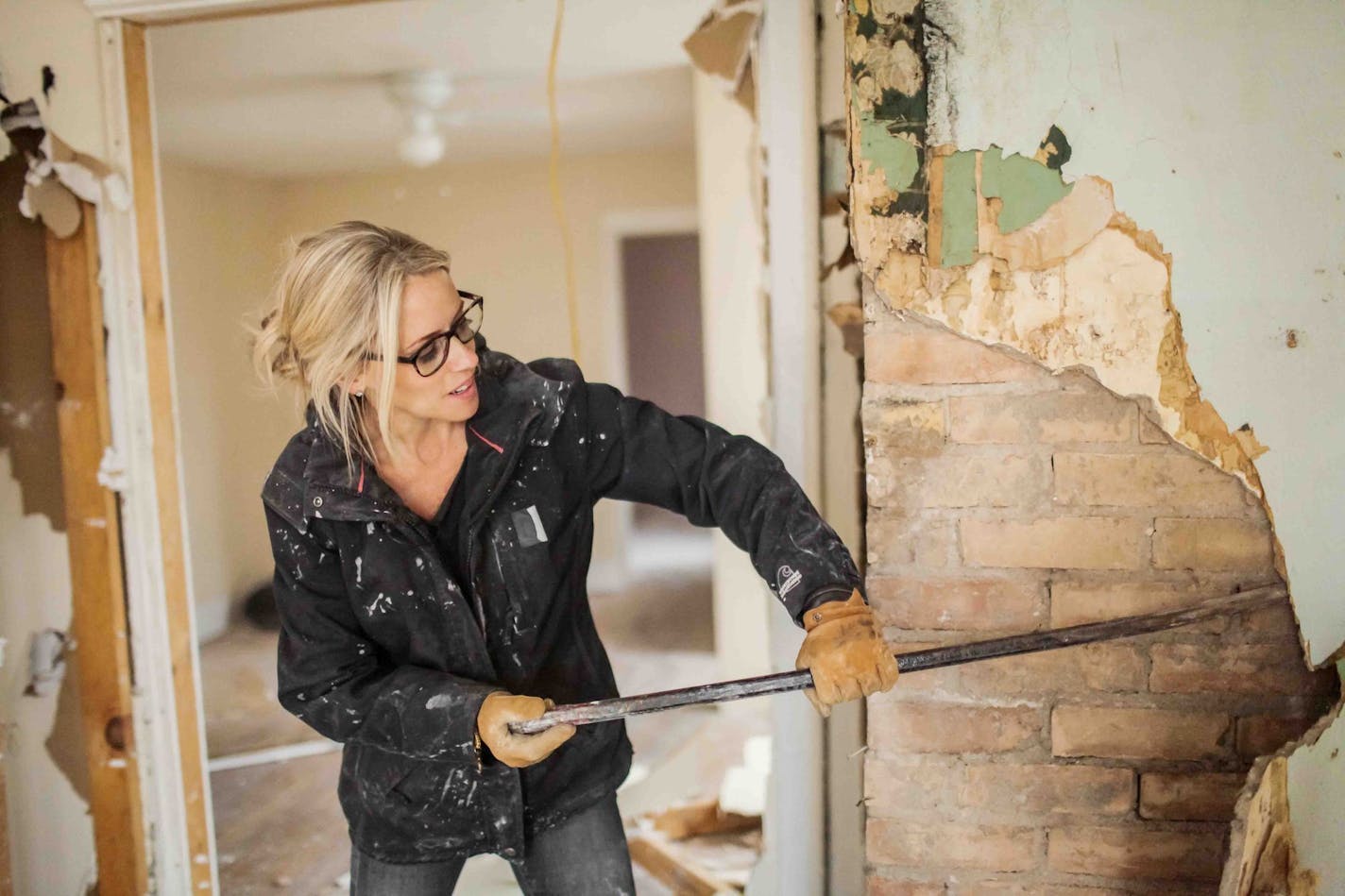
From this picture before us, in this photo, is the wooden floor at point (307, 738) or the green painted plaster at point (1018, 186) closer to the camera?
the green painted plaster at point (1018, 186)

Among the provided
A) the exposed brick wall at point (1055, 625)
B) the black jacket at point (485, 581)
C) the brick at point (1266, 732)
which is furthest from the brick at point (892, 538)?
the brick at point (1266, 732)

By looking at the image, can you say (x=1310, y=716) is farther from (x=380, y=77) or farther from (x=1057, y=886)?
(x=380, y=77)

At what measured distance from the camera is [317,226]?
3.40 m

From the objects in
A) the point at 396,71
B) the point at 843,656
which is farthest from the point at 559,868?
the point at 396,71

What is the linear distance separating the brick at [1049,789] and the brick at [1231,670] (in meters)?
0.15

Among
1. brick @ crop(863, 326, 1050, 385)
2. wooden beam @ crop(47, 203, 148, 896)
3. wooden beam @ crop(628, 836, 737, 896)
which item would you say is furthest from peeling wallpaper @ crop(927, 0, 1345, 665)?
wooden beam @ crop(47, 203, 148, 896)

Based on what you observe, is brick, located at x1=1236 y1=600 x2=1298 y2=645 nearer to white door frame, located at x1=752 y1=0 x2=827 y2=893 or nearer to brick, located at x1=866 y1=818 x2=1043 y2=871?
brick, located at x1=866 y1=818 x2=1043 y2=871

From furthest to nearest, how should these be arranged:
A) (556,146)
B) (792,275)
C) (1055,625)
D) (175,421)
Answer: (556,146) → (175,421) → (792,275) → (1055,625)

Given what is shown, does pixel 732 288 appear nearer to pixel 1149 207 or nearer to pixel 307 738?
pixel 307 738

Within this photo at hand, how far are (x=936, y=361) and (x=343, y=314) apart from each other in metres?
0.76

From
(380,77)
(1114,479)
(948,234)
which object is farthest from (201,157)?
(1114,479)

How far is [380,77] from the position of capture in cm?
306

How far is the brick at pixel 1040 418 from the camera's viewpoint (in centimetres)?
127

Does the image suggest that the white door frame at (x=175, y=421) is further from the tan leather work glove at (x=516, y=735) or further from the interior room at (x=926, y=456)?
the tan leather work glove at (x=516, y=735)
